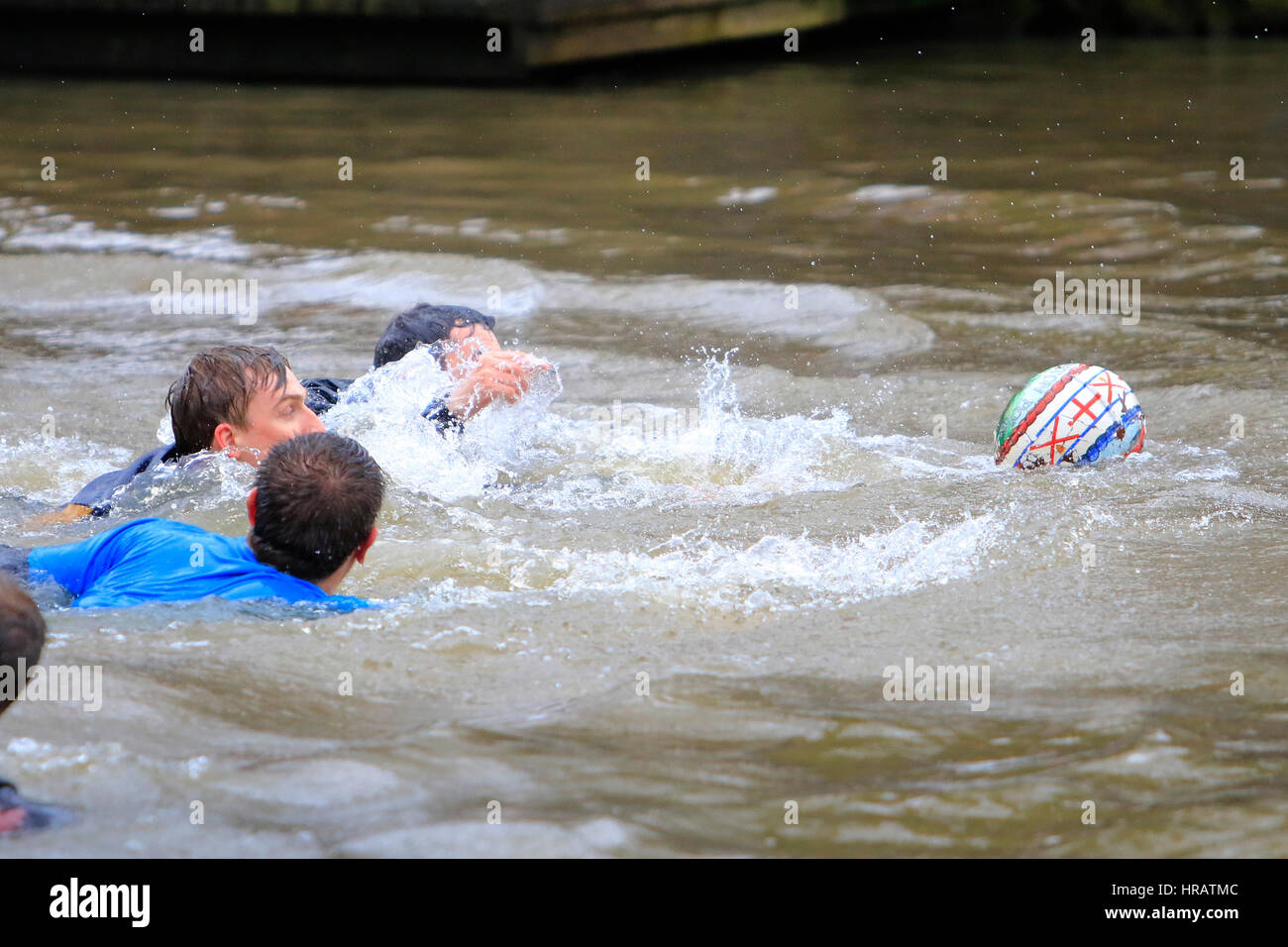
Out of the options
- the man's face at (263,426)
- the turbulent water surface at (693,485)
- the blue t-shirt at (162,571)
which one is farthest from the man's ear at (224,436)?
the blue t-shirt at (162,571)

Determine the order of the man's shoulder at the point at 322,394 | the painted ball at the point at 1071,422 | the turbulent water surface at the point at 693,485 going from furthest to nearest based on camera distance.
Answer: the man's shoulder at the point at 322,394
the painted ball at the point at 1071,422
the turbulent water surface at the point at 693,485

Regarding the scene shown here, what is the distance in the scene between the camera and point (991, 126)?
14.1 m

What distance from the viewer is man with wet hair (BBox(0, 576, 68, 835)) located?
120 inches

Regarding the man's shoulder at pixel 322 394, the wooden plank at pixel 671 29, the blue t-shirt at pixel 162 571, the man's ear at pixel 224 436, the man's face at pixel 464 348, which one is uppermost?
the wooden plank at pixel 671 29

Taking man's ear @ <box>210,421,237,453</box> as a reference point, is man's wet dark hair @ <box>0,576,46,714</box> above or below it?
below

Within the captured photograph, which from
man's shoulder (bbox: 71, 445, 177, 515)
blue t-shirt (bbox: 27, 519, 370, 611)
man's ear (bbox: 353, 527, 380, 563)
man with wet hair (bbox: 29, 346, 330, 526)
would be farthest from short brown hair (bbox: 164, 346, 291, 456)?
man's ear (bbox: 353, 527, 380, 563)

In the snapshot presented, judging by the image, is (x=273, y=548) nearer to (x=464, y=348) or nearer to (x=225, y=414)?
(x=225, y=414)

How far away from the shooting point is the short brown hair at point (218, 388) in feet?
17.8

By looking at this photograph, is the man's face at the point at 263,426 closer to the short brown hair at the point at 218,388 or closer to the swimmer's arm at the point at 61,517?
the short brown hair at the point at 218,388

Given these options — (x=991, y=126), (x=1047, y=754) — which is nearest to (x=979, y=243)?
(x=991, y=126)

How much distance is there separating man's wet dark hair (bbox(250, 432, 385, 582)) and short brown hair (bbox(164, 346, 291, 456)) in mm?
1132

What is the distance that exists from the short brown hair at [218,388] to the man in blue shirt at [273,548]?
106 cm

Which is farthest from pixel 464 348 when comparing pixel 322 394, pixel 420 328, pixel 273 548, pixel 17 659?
pixel 17 659

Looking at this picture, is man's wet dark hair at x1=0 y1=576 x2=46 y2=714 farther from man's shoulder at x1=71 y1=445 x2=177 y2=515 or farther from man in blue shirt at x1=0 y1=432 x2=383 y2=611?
man's shoulder at x1=71 y1=445 x2=177 y2=515
